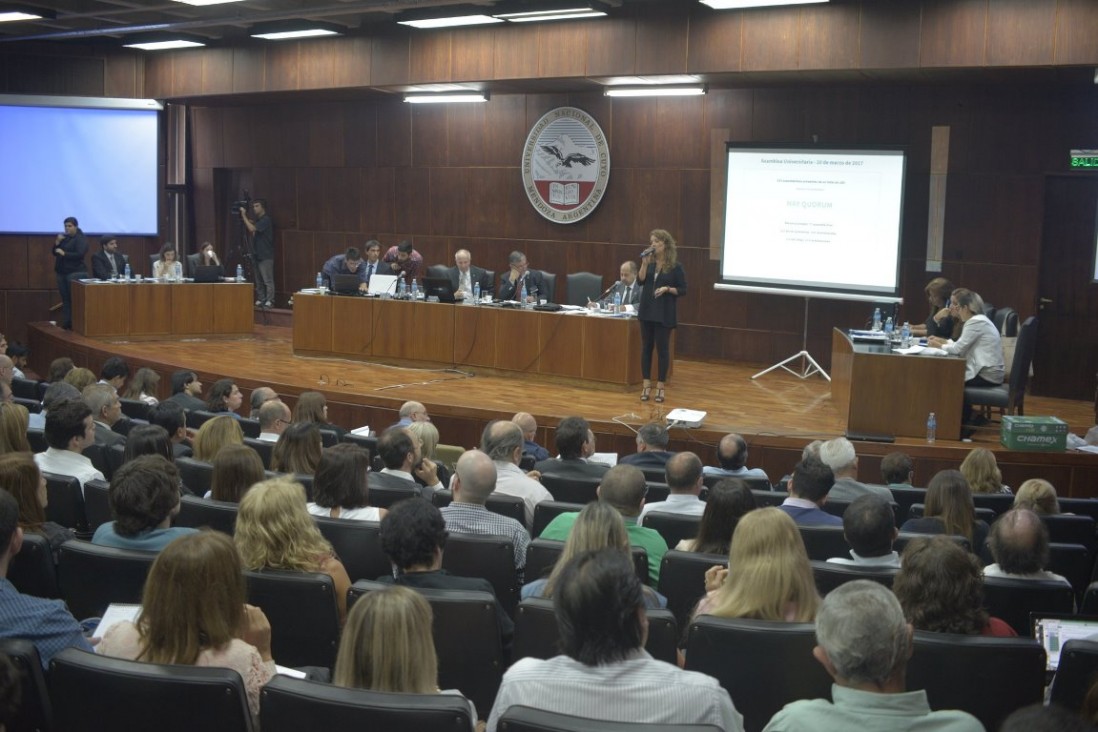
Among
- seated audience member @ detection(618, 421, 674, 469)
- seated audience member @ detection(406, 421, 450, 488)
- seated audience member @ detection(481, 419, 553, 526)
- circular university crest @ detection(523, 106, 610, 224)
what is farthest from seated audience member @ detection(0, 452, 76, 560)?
circular university crest @ detection(523, 106, 610, 224)

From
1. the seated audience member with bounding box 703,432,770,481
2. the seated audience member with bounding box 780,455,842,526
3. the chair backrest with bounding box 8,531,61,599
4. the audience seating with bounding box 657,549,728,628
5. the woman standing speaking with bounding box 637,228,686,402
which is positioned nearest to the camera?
the chair backrest with bounding box 8,531,61,599

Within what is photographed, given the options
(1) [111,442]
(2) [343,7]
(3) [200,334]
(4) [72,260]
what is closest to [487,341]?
(2) [343,7]

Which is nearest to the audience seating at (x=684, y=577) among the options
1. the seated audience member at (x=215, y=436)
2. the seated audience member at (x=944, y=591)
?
the seated audience member at (x=944, y=591)

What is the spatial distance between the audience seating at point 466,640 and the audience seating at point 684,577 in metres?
0.72

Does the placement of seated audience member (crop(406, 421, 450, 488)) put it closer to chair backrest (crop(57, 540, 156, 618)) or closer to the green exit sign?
chair backrest (crop(57, 540, 156, 618))

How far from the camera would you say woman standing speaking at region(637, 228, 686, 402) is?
889 cm

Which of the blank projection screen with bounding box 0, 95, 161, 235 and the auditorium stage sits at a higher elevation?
Result: the blank projection screen with bounding box 0, 95, 161, 235

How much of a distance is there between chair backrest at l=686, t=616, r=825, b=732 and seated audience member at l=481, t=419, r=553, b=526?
194 cm

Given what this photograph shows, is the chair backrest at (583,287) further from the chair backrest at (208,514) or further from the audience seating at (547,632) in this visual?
the audience seating at (547,632)

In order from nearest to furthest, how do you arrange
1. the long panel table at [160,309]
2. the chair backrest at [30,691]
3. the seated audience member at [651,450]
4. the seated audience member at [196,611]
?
the chair backrest at [30,691], the seated audience member at [196,611], the seated audience member at [651,450], the long panel table at [160,309]

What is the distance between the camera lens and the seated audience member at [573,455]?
5.59 m

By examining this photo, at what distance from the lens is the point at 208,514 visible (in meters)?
4.07

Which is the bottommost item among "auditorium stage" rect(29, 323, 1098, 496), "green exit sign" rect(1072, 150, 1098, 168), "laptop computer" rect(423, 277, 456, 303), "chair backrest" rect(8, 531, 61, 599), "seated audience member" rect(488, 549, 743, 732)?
"auditorium stage" rect(29, 323, 1098, 496)

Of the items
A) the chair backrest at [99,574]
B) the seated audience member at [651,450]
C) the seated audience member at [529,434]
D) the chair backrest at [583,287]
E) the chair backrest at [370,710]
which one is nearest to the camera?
the chair backrest at [370,710]
